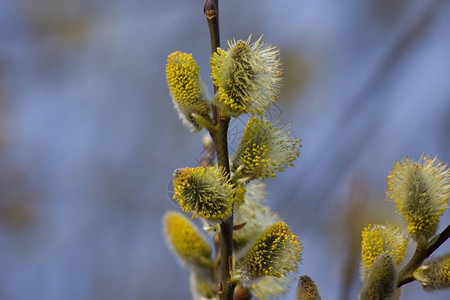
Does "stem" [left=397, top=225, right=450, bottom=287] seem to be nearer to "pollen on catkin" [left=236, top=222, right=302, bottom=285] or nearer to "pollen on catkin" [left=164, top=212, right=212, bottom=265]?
"pollen on catkin" [left=236, top=222, right=302, bottom=285]

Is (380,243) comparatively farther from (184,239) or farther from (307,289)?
(184,239)

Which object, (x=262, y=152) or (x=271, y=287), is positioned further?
(x=271, y=287)

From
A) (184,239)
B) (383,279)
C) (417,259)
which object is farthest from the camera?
(184,239)

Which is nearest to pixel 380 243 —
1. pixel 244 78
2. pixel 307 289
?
pixel 307 289

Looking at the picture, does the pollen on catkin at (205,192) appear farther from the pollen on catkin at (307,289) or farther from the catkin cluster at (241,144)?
the pollen on catkin at (307,289)

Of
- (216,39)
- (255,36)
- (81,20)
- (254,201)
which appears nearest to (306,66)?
(255,36)

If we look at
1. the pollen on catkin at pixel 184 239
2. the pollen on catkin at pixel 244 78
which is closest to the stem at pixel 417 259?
the pollen on catkin at pixel 244 78
